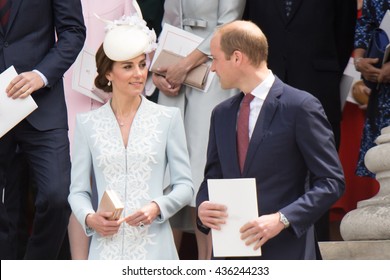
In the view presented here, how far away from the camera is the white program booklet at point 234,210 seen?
17.8 feet

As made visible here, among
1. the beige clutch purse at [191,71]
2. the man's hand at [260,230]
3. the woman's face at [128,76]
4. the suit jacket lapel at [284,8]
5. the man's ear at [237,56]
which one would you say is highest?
the man's ear at [237,56]

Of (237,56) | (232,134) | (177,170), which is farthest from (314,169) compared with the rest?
(177,170)

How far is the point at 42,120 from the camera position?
7133 millimetres

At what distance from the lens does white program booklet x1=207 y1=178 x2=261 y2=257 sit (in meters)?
5.43

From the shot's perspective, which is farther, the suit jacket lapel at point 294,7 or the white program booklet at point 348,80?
the white program booklet at point 348,80

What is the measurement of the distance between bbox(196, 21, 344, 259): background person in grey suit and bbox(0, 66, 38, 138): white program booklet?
4.78 ft

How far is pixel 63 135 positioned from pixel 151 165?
3.78 ft

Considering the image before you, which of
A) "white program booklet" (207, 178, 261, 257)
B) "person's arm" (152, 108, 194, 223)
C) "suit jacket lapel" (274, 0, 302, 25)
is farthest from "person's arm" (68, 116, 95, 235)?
"suit jacket lapel" (274, 0, 302, 25)

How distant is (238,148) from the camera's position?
5.78 meters

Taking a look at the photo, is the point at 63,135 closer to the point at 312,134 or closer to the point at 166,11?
the point at 166,11

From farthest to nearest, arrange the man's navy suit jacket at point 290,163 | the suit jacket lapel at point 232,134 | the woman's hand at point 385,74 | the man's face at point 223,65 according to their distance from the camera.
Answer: the woman's hand at point 385,74, the man's face at point 223,65, the suit jacket lapel at point 232,134, the man's navy suit jacket at point 290,163

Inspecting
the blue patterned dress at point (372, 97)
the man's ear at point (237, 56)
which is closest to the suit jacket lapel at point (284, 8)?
the blue patterned dress at point (372, 97)

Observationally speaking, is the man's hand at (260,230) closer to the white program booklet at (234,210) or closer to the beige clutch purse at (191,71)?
the white program booklet at (234,210)

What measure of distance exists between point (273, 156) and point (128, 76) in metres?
1.09
